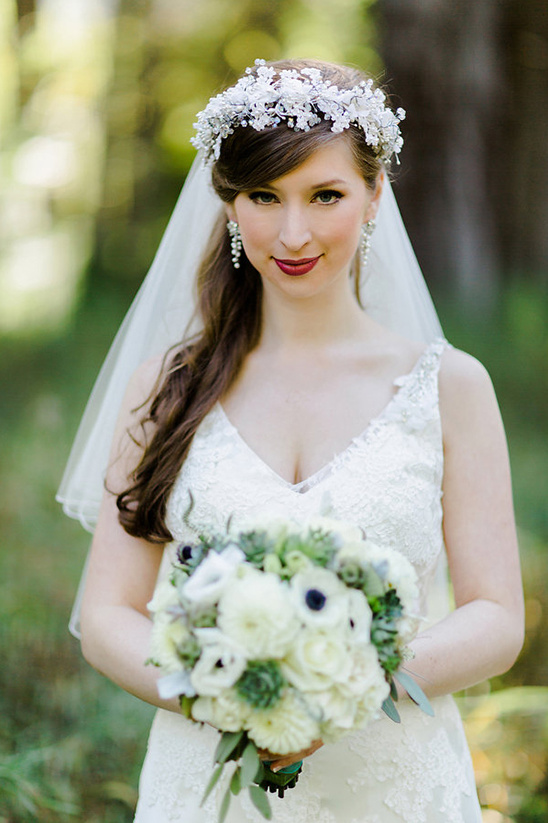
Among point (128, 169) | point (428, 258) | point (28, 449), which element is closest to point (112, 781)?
point (28, 449)

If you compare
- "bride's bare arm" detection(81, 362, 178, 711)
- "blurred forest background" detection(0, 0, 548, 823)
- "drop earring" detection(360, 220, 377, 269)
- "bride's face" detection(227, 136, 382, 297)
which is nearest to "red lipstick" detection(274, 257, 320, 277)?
"bride's face" detection(227, 136, 382, 297)

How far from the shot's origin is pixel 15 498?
555cm

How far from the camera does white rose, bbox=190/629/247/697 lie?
4.85 ft

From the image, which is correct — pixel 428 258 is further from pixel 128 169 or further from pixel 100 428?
pixel 100 428

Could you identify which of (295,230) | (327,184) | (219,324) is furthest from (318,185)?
(219,324)

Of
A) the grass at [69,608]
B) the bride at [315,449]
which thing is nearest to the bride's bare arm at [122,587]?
the bride at [315,449]

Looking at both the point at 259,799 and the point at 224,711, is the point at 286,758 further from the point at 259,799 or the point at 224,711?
the point at 224,711

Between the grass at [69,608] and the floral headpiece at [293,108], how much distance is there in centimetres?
279

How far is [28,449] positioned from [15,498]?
1.38 feet

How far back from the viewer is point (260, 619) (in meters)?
1.46

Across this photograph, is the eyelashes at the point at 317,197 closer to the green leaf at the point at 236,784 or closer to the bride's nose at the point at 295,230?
the bride's nose at the point at 295,230

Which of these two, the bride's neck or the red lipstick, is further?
the bride's neck

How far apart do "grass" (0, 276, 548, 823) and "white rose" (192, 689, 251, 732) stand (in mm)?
2515

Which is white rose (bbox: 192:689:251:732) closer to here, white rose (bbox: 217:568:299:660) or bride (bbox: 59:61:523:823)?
white rose (bbox: 217:568:299:660)
